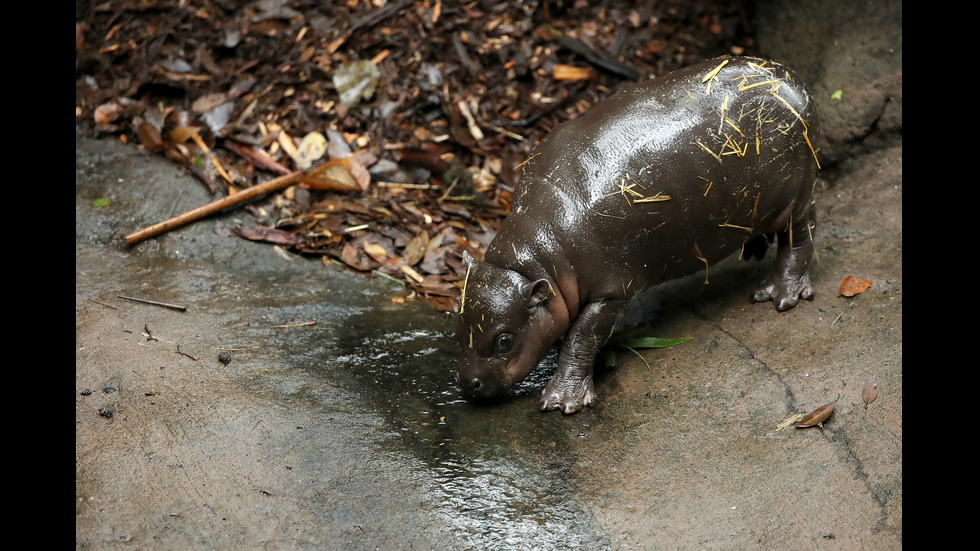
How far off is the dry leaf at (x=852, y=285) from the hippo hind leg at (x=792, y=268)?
0.68ft

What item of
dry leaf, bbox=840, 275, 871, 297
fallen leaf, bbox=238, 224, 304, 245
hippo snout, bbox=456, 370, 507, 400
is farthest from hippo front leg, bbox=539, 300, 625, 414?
fallen leaf, bbox=238, 224, 304, 245

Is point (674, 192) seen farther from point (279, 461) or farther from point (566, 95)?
point (566, 95)

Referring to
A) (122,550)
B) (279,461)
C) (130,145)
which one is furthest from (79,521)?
(130,145)

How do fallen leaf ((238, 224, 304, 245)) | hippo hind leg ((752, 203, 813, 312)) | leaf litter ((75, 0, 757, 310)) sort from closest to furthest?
hippo hind leg ((752, 203, 813, 312)), fallen leaf ((238, 224, 304, 245)), leaf litter ((75, 0, 757, 310))

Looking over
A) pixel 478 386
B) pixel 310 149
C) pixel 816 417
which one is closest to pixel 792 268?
pixel 816 417

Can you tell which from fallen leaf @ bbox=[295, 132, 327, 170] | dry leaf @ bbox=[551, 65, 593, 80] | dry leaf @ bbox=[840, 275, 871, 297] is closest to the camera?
dry leaf @ bbox=[840, 275, 871, 297]

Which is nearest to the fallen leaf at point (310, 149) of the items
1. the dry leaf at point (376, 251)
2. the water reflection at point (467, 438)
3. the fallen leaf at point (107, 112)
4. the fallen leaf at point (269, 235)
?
the fallen leaf at point (269, 235)

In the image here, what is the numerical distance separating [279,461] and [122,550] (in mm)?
859

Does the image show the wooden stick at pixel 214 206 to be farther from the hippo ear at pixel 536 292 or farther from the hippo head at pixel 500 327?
the hippo ear at pixel 536 292

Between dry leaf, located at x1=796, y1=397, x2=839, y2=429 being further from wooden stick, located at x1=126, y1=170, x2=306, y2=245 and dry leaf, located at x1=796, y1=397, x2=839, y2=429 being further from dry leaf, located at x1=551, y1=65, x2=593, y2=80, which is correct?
dry leaf, located at x1=551, y1=65, x2=593, y2=80

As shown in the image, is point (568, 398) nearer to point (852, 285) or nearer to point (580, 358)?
point (580, 358)

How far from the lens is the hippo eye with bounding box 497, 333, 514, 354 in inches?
200

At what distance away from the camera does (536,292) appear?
5.05 m

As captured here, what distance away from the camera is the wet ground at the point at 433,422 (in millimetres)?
4098
